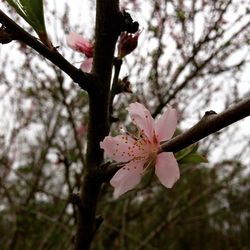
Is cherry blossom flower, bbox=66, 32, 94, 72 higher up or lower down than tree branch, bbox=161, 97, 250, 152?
higher up

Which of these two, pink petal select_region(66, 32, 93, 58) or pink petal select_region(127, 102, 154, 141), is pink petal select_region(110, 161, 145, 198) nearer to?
pink petal select_region(127, 102, 154, 141)

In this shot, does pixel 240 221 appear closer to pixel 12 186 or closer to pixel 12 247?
pixel 12 186

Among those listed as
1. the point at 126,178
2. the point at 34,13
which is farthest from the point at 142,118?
the point at 34,13

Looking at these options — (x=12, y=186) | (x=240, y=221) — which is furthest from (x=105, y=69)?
(x=240, y=221)

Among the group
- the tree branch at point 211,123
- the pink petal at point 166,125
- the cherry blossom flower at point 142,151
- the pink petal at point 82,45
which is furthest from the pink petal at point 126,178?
the pink petal at point 82,45

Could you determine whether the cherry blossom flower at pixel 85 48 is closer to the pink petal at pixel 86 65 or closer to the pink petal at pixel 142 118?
the pink petal at pixel 86 65

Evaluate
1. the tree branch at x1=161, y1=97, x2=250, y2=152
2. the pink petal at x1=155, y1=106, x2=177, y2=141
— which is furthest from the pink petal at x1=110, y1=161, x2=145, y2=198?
the tree branch at x1=161, y1=97, x2=250, y2=152
